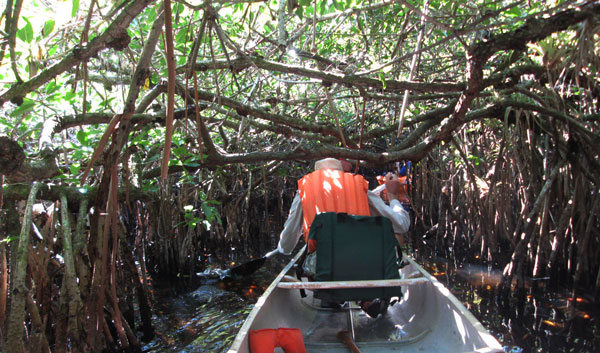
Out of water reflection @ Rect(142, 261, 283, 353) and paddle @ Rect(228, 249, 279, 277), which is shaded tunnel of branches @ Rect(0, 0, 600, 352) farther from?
paddle @ Rect(228, 249, 279, 277)

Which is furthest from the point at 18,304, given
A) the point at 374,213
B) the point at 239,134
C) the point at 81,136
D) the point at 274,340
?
the point at 374,213

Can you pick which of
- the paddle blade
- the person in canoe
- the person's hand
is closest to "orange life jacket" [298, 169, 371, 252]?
the person in canoe

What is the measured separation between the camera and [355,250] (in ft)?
9.97

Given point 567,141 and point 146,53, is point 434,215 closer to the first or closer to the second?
point 567,141

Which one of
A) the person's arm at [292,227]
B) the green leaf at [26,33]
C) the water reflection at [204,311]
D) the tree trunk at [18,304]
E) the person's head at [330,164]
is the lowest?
the water reflection at [204,311]

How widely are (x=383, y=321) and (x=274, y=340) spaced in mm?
1272

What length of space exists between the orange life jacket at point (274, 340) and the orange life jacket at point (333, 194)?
0.86 meters

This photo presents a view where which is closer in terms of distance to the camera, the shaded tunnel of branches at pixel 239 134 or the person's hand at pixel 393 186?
the shaded tunnel of branches at pixel 239 134

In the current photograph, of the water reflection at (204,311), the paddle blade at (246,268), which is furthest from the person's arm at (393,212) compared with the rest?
the paddle blade at (246,268)

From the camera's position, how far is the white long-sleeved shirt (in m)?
3.42

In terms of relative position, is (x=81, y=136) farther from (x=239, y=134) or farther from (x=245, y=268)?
(x=245, y=268)

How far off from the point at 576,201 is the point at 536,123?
84cm

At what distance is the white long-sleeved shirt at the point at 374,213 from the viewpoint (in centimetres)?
342

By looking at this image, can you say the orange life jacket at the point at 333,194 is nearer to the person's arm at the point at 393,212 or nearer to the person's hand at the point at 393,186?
the person's arm at the point at 393,212
